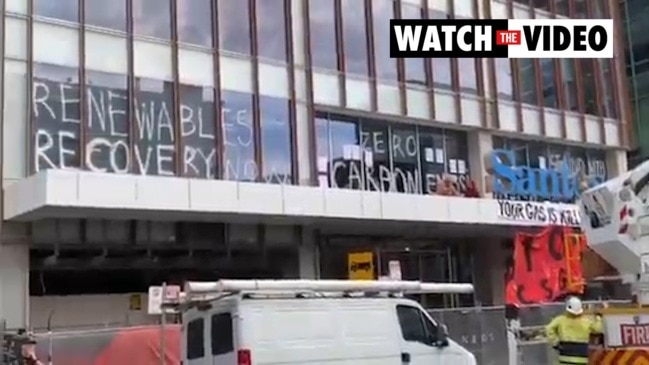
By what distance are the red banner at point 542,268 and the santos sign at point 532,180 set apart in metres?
9.75

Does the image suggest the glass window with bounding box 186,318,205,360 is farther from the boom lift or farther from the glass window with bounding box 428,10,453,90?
the glass window with bounding box 428,10,453,90

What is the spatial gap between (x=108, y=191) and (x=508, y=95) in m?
16.1

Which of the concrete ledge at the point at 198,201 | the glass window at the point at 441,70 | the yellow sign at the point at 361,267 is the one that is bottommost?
the yellow sign at the point at 361,267

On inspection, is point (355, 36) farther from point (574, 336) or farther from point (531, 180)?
point (574, 336)

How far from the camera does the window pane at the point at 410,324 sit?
1370 centimetres

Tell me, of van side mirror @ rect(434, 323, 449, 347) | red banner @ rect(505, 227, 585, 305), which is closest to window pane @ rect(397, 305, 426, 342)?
van side mirror @ rect(434, 323, 449, 347)

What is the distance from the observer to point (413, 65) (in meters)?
28.8

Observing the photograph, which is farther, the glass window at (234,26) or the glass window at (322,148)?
the glass window at (322,148)

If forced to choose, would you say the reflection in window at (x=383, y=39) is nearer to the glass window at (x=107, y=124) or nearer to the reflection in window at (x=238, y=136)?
the reflection in window at (x=238, y=136)

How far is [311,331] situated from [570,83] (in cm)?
2329

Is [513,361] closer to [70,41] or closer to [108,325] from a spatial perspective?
[108,325]

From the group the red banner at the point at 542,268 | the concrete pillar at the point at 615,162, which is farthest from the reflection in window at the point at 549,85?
the red banner at the point at 542,268

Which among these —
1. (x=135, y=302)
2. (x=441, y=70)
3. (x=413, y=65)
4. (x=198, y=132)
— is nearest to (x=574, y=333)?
(x=198, y=132)

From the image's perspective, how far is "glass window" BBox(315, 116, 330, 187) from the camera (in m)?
26.0
